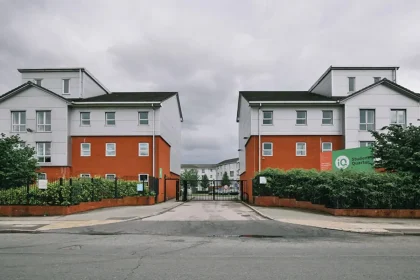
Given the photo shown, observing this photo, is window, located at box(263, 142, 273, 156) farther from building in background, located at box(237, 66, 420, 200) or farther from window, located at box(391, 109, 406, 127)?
window, located at box(391, 109, 406, 127)

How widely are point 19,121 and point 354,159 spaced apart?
28.7 metres

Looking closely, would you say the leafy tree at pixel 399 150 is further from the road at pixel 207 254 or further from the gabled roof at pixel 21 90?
the gabled roof at pixel 21 90

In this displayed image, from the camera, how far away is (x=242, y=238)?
40.6ft

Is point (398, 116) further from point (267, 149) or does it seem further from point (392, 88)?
point (267, 149)

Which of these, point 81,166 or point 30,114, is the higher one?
point 30,114

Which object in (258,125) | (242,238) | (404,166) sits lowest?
(242,238)

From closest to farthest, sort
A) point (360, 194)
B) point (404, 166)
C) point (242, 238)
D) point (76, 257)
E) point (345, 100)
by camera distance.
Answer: point (76, 257), point (242, 238), point (360, 194), point (404, 166), point (345, 100)

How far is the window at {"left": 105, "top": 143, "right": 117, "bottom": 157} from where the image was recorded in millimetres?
36750

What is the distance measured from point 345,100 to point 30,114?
27.9 metres

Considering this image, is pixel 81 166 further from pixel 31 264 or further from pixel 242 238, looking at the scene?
pixel 31 264

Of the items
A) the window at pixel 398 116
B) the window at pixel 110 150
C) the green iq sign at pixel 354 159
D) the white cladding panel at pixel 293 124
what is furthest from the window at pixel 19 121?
the window at pixel 398 116

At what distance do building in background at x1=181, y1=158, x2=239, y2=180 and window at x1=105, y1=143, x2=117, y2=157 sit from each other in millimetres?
84321

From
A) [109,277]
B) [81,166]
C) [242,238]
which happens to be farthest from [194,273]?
[81,166]

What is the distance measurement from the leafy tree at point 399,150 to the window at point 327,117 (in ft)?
41.9
